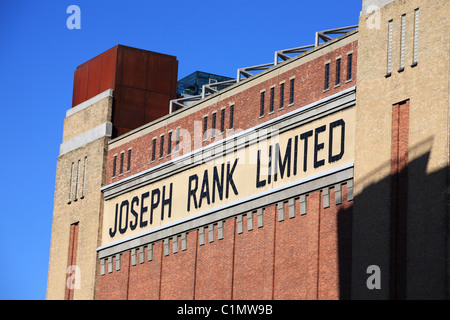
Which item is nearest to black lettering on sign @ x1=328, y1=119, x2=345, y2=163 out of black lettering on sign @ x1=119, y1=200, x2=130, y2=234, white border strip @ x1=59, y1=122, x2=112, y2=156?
black lettering on sign @ x1=119, y1=200, x2=130, y2=234

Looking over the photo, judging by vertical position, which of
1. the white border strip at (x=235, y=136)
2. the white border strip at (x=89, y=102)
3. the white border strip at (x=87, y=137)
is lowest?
the white border strip at (x=235, y=136)

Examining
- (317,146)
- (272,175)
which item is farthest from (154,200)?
(317,146)

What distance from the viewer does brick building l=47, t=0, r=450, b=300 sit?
46.7 metres

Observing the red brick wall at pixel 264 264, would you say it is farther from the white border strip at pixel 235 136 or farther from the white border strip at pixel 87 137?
the white border strip at pixel 87 137

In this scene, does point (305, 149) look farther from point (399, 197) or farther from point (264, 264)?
point (399, 197)

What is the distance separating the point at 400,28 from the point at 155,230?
69.2 feet

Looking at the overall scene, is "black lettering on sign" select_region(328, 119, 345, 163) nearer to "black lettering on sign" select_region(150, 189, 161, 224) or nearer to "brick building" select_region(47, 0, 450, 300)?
"brick building" select_region(47, 0, 450, 300)

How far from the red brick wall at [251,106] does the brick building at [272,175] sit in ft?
0.31

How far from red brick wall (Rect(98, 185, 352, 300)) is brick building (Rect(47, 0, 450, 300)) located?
78 mm

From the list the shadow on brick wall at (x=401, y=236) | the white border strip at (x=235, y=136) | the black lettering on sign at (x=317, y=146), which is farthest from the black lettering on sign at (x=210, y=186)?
the shadow on brick wall at (x=401, y=236)

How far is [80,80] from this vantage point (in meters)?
73.8

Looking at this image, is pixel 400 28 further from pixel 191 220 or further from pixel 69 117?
pixel 69 117

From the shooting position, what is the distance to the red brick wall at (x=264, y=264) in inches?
1997

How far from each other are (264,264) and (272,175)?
4.27 m
